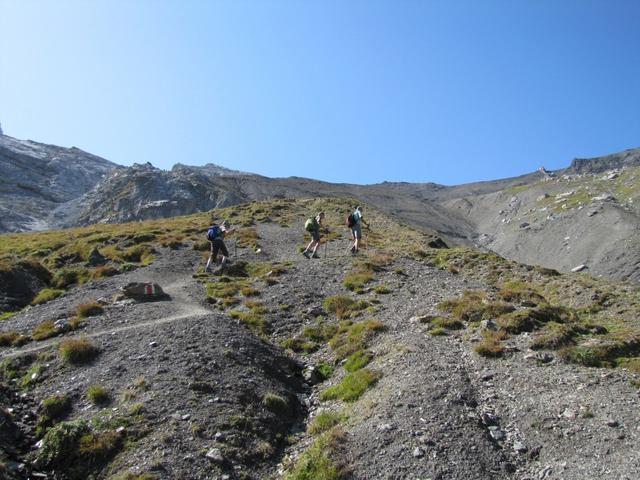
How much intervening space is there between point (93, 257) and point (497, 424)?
102 feet

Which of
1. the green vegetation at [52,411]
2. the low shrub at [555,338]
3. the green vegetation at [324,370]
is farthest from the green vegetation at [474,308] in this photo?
the green vegetation at [52,411]

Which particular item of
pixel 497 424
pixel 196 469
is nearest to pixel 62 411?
pixel 196 469

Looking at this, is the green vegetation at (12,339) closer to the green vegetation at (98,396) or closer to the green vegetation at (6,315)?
the green vegetation at (6,315)

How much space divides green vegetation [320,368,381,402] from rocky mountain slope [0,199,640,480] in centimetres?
6

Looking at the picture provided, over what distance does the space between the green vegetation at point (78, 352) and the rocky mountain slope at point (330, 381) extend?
0.07m

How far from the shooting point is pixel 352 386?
15422 mm

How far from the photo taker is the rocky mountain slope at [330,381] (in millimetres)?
11656

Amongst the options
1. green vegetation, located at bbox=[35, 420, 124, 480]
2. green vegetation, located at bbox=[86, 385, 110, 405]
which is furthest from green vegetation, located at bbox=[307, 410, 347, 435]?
green vegetation, located at bbox=[86, 385, 110, 405]

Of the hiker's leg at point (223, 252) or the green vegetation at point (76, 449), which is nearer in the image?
the green vegetation at point (76, 449)

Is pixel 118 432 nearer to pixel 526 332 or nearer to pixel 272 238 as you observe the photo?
pixel 526 332

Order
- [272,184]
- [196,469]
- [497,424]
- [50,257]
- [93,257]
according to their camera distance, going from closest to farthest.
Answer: [196,469] → [497,424] → [93,257] → [50,257] → [272,184]

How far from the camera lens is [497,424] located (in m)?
12.5

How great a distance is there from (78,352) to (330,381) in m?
8.48

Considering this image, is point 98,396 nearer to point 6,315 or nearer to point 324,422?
point 324,422
